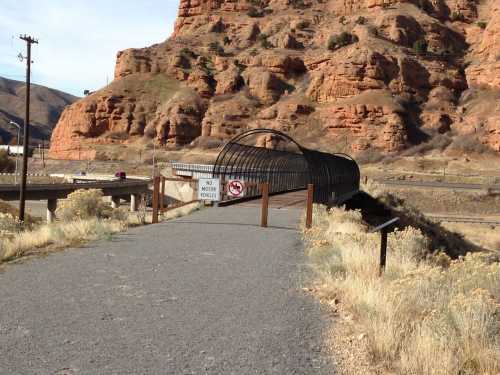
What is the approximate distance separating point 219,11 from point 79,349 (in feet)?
448

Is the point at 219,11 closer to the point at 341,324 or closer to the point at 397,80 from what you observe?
the point at 397,80

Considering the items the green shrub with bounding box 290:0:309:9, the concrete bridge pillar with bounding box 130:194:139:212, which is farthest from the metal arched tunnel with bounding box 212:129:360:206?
the green shrub with bounding box 290:0:309:9

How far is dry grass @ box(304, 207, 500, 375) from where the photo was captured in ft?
15.0

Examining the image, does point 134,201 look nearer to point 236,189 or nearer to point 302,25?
point 236,189

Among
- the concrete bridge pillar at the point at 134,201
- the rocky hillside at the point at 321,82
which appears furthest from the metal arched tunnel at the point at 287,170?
the rocky hillside at the point at 321,82

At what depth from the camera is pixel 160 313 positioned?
20.1 ft

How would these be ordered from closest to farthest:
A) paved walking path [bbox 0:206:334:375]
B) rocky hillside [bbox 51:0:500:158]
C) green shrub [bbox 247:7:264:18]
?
paved walking path [bbox 0:206:334:375], rocky hillside [bbox 51:0:500:158], green shrub [bbox 247:7:264:18]

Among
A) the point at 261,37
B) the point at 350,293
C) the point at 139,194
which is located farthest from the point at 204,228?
the point at 261,37

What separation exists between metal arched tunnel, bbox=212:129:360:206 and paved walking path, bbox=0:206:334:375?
797 cm

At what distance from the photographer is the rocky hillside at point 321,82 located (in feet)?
266

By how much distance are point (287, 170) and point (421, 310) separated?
105ft

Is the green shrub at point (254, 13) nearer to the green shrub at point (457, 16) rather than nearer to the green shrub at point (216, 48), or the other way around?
the green shrub at point (216, 48)

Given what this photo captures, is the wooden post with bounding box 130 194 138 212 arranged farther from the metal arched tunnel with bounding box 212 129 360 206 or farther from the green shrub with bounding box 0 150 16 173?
the green shrub with bounding box 0 150 16 173

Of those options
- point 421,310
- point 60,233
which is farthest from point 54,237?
point 421,310
